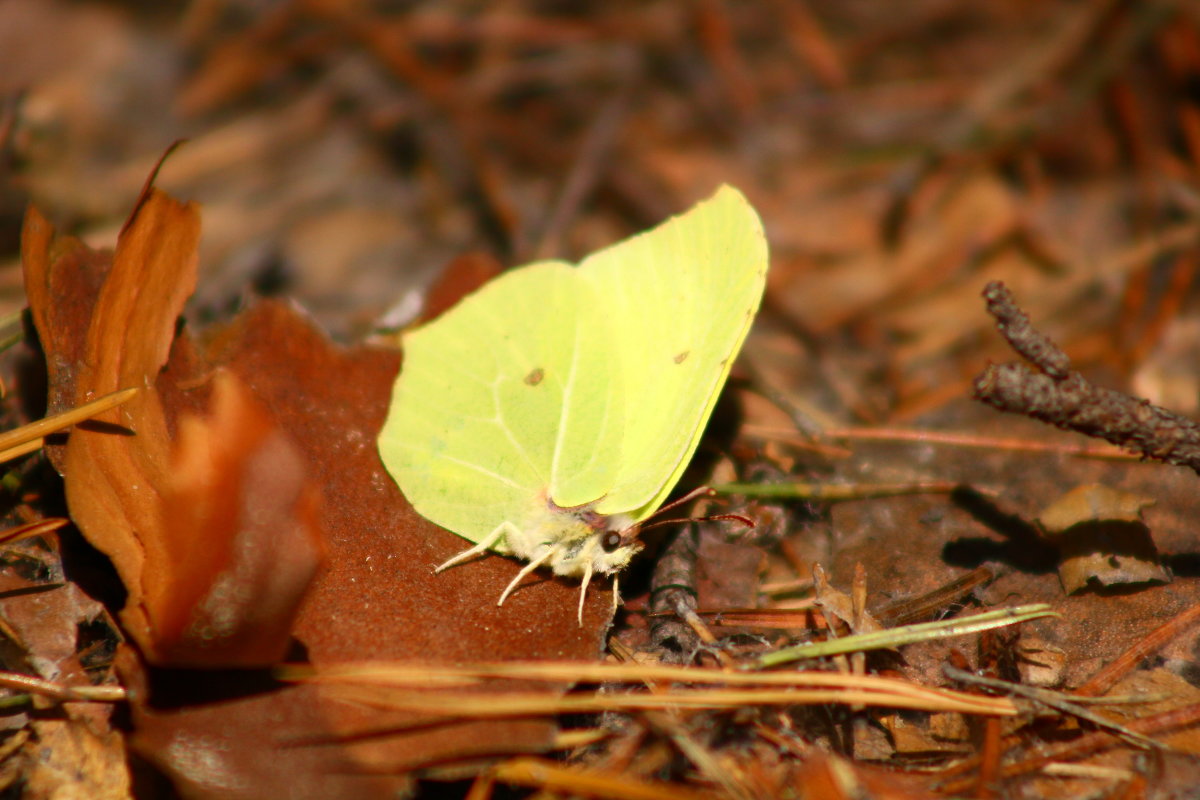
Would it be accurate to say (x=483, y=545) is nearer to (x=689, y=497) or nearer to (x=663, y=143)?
(x=689, y=497)

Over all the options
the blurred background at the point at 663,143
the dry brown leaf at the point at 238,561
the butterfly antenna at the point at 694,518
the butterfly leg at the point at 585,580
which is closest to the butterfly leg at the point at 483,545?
the butterfly leg at the point at 585,580

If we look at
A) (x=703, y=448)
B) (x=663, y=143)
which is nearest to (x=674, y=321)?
(x=703, y=448)

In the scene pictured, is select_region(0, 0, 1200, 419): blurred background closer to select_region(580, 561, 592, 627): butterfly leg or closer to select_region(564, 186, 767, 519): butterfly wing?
select_region(564, 186, 767, 519): butterfly wing

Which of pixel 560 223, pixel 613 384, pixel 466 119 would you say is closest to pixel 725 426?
pixel 613 384

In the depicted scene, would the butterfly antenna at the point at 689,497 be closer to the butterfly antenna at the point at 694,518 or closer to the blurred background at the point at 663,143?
the butterfly antenna at the point at 694,518

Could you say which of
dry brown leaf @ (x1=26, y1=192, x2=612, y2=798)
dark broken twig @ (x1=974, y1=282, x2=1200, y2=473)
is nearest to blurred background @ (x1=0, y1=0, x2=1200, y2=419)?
dry brown leaf @ (x1=26, y1=192, x2=612, y2=798)
